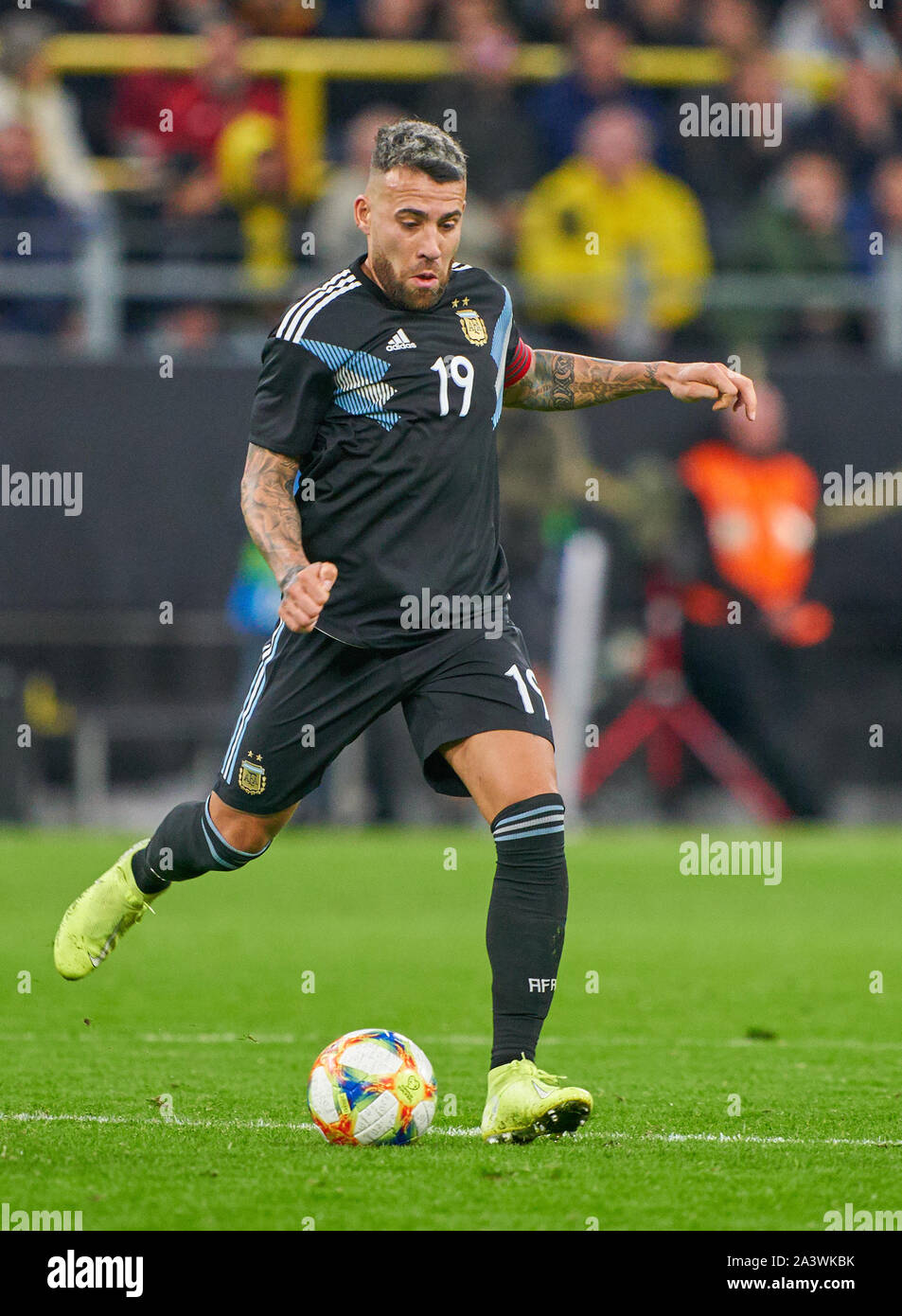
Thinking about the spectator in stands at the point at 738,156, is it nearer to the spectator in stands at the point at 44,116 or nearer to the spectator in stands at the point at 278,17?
the spectator in stands at the point at 278,17

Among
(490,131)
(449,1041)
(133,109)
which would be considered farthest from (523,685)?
(133,109)

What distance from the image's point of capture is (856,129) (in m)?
16.1

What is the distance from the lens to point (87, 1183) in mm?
4355

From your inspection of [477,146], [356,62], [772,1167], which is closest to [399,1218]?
[772,1167]

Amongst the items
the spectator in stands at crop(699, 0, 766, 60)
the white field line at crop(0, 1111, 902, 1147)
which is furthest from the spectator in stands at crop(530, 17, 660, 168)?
the white field line at crop(0, 1111, 902, 1147)

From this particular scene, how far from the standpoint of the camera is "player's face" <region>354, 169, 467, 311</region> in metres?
5.23

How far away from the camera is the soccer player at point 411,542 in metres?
5.17

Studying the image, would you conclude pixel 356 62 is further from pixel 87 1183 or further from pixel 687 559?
pixel 87 1183

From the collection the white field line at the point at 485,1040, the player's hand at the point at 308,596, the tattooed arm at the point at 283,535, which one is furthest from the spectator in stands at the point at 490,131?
the player's hand at the point at 308,596

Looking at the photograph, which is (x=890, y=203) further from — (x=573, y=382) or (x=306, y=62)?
(x=573, y=382)

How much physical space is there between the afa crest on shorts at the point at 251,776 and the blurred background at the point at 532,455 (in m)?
8.38

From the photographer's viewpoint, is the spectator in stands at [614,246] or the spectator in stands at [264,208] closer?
the spectator in stands at [264,208]

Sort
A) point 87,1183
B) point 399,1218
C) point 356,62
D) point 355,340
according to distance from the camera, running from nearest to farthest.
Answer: point 399,1218 → point 87,1183 → point 355,340 → point 356,62

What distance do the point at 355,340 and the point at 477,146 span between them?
32.6 feet
